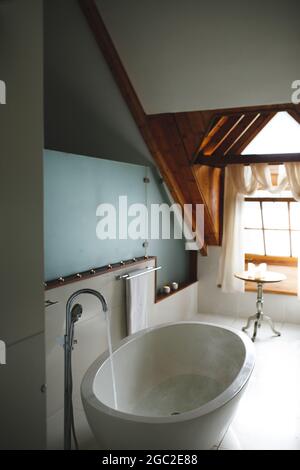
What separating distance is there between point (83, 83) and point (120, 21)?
563mm

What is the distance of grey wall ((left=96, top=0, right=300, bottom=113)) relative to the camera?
2.89 m

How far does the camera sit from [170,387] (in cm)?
346

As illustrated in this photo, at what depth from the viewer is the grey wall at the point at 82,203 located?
2945mm

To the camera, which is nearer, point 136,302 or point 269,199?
point 136,302

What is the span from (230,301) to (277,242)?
1.09 meters

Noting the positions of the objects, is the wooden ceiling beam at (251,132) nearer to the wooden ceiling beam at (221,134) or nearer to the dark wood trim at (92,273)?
the wooden ceiling beam at (221,134)

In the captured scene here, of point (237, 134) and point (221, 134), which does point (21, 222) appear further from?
point (237, 134)

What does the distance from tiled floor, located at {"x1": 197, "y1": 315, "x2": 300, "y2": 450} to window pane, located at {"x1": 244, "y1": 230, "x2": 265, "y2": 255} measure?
1473 millimetres

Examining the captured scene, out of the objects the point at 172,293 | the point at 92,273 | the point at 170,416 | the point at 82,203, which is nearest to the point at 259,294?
the point at 172,293
